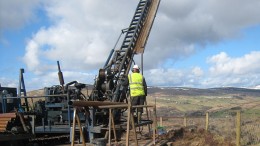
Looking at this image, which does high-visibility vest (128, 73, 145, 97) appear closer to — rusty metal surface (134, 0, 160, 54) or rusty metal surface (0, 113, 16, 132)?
rusty metal surface (134, 0, 160, 54)

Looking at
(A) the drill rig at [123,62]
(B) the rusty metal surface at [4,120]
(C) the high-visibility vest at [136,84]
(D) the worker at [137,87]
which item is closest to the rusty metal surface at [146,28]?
(A) the drill rig at [123,62]

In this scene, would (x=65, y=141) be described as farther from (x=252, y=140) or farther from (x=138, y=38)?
(x=252, y=140)

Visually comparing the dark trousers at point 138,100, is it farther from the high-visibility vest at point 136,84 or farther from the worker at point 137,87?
the high-visibility vest at point 136,84

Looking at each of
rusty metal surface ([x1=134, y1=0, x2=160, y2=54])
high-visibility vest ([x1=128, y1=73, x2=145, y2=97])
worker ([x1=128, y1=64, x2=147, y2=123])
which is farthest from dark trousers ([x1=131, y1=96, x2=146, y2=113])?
rusty metal surface ([x1=134, y1=0, x2=160, y2=54])

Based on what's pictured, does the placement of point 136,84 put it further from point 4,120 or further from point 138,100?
point 4,120

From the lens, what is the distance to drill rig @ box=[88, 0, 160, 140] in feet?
43.6

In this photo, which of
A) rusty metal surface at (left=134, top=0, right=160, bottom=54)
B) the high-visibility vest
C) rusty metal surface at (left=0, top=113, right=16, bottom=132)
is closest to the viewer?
the high-visibility vest

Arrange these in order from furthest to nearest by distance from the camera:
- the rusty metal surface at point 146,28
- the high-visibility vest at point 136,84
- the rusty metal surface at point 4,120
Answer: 1. the rusty metal surface at point 146,28
2. the rusty metal surface at point 4,120
3. the high-visibility vest at point 136,84

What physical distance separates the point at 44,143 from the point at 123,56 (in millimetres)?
4261

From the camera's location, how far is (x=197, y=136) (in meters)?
14.3

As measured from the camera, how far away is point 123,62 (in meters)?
14.4

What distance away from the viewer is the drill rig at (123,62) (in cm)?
1330

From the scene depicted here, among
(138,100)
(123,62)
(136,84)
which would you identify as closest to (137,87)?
(136,84)

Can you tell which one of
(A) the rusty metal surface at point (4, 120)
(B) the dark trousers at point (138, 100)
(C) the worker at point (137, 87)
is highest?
(C) the worker at point (137, 87)
